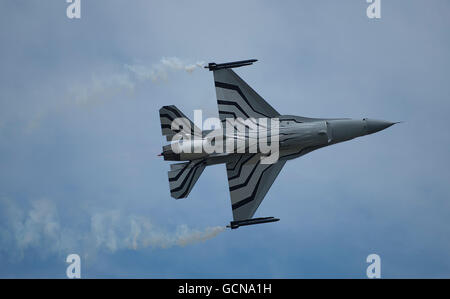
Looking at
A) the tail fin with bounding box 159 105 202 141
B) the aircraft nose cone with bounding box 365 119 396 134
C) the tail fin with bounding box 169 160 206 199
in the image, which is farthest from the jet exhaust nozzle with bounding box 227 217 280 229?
the aircraft nose cone with bounding box 365 119 396 134

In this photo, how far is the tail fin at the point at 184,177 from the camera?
3291cm

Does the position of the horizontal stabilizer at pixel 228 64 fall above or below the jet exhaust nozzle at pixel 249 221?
above

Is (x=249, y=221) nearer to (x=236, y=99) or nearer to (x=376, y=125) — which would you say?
(x=236, y=99)

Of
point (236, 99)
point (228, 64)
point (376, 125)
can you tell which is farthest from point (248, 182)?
point (376, 125)

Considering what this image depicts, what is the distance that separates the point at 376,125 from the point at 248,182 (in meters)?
6.30

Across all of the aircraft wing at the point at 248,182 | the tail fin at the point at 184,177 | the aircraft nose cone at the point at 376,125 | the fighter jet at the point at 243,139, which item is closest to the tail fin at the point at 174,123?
the fighter jet at the point at 243,139

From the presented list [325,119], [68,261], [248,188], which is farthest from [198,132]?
[68,261]

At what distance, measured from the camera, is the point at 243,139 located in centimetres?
3238

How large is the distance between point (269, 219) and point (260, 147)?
3320 millimetres

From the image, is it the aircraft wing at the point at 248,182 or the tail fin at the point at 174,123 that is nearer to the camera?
the tail fin at the point at 174,123

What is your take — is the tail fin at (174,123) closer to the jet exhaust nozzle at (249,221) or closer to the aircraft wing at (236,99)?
the aircraft wing at (236,99)

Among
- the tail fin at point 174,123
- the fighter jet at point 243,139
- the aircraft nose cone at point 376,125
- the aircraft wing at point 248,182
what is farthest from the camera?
the aircraft wing at point 248,182

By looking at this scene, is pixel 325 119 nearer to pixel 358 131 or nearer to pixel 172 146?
pixel 358 131

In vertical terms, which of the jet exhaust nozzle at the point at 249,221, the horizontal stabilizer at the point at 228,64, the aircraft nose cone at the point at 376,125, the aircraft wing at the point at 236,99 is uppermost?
the horizontal stabilizer at the point at 228,64
